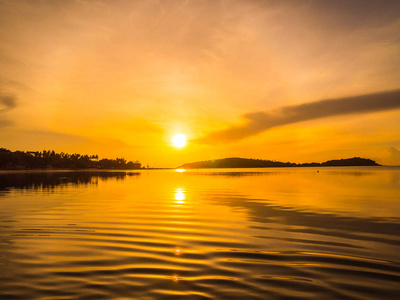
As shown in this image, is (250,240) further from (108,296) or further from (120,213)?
(120,213)

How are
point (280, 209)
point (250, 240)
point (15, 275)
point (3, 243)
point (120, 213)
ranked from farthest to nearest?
point (280, 209) → point (120, 213) → point (250, 240) → point (3, 243) → point (15, 275)

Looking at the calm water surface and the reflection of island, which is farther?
the reflection of island

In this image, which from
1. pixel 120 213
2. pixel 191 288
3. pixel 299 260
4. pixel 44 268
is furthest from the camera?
pixel 120 213

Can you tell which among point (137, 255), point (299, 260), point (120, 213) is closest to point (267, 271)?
point (299, 260)

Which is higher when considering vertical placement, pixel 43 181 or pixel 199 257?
pixel 43 181


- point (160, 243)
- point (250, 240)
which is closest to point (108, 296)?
point (160, 243)

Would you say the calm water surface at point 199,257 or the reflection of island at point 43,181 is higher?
the reflection of island at point 43,181

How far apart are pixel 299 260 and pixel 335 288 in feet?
9.19

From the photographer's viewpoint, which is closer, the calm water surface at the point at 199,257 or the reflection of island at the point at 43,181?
the calm water surface at the point at 199,257

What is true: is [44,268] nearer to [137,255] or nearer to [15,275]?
[15,275]

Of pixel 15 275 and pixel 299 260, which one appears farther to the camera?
pixel 299 260

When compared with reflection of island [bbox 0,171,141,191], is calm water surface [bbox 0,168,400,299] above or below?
below

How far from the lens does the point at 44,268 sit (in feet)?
36.1

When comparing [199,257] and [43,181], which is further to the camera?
[43,181]
